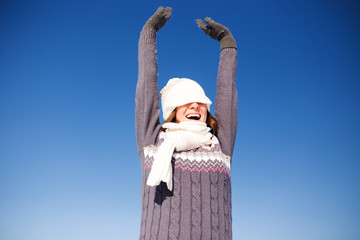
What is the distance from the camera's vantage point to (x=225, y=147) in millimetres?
2113

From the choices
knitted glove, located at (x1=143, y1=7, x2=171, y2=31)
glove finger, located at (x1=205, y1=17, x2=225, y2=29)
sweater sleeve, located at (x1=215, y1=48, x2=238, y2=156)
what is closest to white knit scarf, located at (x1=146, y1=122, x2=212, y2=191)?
sweater sleeve, located at (x1=215, y1=48, x2=238, y2=156)

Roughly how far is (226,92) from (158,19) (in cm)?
68

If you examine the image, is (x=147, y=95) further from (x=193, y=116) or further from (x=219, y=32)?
(x=219, y=32)

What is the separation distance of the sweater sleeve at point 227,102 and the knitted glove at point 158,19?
0.50 meters

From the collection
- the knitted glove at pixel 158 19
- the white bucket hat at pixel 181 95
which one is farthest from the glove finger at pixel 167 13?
the white bucket hat at pixel 181 95

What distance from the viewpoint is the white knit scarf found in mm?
1695

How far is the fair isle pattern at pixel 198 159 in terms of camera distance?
73.8 inches

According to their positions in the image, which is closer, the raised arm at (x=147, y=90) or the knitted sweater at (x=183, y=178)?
the knitted sweater at (x=183, y=178)

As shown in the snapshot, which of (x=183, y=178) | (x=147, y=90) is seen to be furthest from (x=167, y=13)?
(x=183, y=178)

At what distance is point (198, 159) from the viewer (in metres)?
1.91

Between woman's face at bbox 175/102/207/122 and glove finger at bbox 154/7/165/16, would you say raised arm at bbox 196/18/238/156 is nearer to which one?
woman's face at bbox 175/102/207/122

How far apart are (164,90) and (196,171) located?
661 mm

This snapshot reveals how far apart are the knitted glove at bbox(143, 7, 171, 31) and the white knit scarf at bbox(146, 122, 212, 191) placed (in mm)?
669

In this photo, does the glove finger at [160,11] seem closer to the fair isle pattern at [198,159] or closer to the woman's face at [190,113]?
the woman's face at [190,113]
